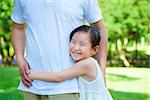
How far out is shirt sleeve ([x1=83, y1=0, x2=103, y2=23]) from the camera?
102 inches

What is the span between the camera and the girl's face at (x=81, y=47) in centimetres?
256

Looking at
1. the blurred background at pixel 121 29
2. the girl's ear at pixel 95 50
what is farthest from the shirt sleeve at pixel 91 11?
the blurred background at pixel 121 29

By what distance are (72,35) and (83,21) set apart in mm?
135

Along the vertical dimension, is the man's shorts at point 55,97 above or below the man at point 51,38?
below

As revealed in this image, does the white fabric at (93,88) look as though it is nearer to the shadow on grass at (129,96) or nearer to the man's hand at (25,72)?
the man's hand at (25,72)

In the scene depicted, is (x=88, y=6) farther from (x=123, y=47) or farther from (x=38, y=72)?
(x=123, y=47)

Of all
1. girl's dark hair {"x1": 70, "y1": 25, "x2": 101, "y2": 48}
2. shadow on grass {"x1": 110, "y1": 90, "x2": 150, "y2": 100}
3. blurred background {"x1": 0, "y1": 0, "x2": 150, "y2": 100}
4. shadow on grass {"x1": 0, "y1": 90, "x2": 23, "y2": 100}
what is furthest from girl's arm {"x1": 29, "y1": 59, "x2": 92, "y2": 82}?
blurred background {"x1": 0, "y1": 0, "x2": 150, "y2": 100}

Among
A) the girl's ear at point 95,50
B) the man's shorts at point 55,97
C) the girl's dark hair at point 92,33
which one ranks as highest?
the girl's dark hair at point 92,33

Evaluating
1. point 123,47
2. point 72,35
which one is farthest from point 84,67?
point 123,47

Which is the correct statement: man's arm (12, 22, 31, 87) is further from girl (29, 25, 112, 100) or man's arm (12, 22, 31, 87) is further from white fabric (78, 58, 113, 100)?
white fabric (78, 58, 113, 100)

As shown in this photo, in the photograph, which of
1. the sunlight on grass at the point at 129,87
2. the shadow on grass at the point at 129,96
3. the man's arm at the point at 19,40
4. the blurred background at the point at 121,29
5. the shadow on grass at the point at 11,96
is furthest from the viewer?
the blurred background at the point at 121,29

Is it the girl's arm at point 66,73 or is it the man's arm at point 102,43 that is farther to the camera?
the man's arm at point 102,43

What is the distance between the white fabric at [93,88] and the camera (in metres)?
2.59

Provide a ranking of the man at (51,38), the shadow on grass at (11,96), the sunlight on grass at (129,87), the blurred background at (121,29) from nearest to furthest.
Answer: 1. the man at (51,38)
2. the shadow on grass at (11,96)
3. the sunlight on grass at (129,87)
4. the blurred background at (121,29)
